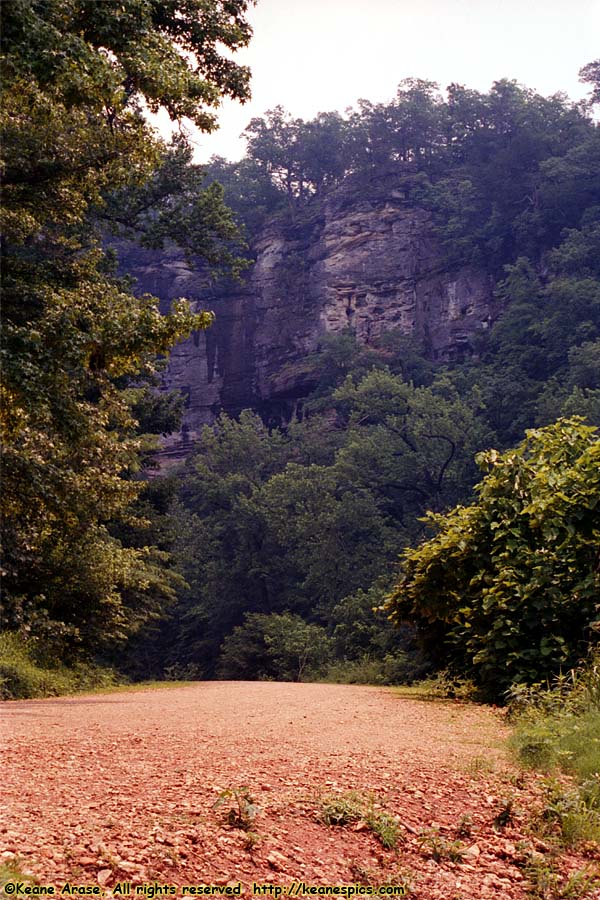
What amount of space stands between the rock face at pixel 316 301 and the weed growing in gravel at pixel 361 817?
200ft

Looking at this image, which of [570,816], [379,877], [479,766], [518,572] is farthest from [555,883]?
[518,572]

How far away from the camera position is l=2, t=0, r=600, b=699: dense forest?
1034 cm

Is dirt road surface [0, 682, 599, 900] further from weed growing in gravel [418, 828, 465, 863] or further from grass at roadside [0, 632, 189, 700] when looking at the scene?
grass at roadside [0, 632, 189, 700]

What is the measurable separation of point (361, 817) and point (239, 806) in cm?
59

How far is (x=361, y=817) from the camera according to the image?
4.36 metres

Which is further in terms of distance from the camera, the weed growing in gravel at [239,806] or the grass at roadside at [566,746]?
the grass at roadside at [566,746]

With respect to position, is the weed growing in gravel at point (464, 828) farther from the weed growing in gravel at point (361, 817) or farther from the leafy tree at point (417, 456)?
the leafy tree at point (417, 456)

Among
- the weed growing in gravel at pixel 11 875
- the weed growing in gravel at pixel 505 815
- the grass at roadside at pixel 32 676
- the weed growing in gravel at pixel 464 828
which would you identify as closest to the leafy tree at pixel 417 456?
the grass at roadside at pixel 32 676

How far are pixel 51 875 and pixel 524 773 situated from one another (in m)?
3.40

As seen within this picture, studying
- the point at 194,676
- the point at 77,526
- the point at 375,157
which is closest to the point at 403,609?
the point at 77,526

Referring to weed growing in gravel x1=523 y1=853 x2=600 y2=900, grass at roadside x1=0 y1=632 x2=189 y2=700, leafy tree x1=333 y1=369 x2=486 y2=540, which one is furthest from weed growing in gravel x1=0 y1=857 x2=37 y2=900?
leafy tree x1=333 y1=369 x2=486 y2=540

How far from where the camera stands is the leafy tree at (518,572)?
10.0 meters

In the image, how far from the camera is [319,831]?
4207 mm

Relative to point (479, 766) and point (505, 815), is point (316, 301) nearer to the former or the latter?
point (479, 766)
